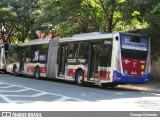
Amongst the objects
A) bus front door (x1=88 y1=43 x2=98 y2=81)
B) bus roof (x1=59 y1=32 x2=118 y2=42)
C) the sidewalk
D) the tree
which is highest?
the tree

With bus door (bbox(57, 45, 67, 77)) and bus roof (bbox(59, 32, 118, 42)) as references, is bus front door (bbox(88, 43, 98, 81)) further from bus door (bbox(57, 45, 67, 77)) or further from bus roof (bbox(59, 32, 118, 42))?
bus door (bbox(57, 45, 67, 77))

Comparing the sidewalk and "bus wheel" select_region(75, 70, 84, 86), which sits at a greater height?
"bus wheel" select_region(75, 70, 84, 86)

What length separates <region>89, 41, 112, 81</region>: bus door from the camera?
73.4 ft

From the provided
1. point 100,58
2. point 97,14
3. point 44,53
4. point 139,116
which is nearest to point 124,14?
point 100,58

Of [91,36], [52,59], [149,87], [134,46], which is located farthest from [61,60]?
[134,46]

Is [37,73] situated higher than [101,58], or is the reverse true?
[101,58]

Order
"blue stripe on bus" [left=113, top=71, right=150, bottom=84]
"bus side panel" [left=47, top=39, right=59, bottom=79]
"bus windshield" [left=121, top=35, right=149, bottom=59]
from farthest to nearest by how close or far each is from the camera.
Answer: "bus side panel" [left=47, top=39, right=59, bottom=79] → "bus windshield" [left=121, top=35, right=149, bottom=59] → "blue stripe on bus" [left=113, top=71, right=150, bottom=84]

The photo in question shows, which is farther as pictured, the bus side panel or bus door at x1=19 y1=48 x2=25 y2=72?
bus door at x1=19 y1=48 x2=25 y2=72

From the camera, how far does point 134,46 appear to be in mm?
22516

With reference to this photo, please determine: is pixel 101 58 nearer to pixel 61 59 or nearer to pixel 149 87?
pixel 149 87

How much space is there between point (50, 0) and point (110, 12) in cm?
480

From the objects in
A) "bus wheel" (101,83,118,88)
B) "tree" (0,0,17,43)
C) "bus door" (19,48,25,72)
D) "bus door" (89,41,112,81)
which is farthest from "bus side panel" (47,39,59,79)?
"tree" (0,0,17,43)

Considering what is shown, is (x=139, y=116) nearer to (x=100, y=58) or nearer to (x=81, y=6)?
(x=100, y=58)

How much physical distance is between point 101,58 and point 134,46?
201 centimetres
